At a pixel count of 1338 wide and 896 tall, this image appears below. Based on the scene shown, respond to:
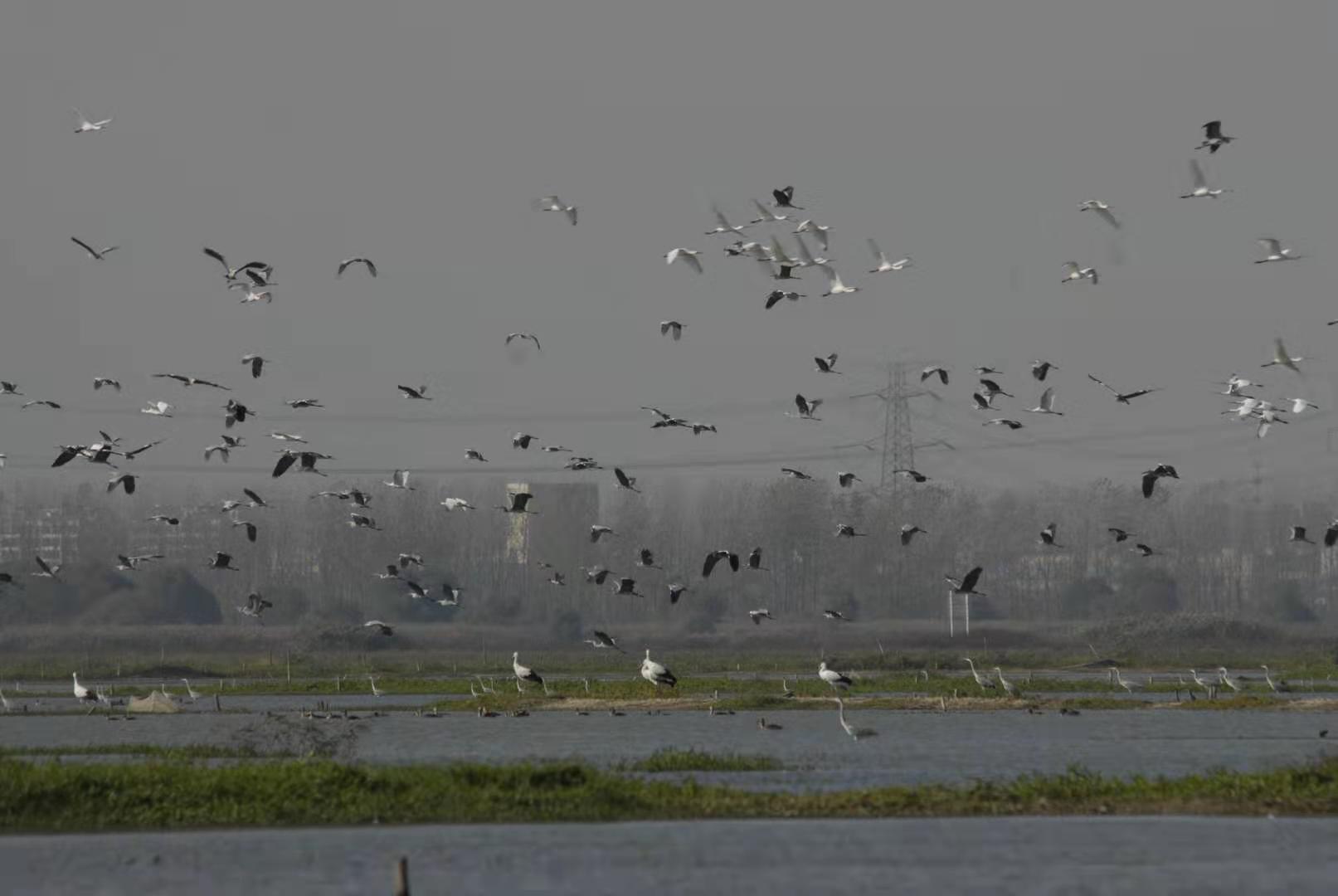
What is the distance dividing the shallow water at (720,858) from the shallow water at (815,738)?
6696mm

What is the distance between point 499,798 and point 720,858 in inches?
191

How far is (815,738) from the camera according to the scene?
53.3m

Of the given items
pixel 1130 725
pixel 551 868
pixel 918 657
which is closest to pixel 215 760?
pixel 551 868

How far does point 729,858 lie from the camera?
3206cm

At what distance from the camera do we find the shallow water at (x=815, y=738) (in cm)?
4484

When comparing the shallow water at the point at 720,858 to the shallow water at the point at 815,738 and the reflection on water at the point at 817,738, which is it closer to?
the shallow water at the point at 815,738

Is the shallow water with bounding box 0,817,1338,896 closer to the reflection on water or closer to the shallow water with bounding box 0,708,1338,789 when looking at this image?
the shallow water with bounding box 0,708,1338,789

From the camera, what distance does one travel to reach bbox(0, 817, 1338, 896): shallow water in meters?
29.7

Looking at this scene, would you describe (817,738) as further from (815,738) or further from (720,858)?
(720,858)

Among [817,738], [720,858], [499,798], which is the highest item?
[499,798]

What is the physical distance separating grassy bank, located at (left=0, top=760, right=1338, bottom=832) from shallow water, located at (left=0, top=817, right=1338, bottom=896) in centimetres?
34

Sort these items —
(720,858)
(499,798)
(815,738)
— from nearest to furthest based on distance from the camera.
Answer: (720,858), (499,798), (815,738)

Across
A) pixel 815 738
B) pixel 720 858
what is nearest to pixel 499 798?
pixel 720 858

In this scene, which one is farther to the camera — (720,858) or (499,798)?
(499,798)
